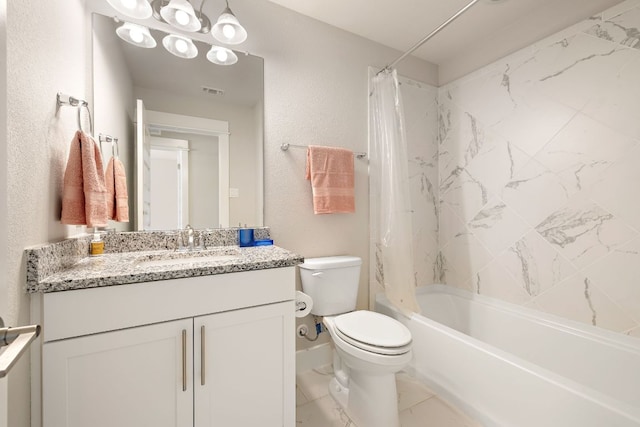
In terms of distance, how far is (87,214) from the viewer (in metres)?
0.96

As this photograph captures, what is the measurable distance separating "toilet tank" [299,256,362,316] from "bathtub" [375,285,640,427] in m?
0.42

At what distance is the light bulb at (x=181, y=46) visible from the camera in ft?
4.70

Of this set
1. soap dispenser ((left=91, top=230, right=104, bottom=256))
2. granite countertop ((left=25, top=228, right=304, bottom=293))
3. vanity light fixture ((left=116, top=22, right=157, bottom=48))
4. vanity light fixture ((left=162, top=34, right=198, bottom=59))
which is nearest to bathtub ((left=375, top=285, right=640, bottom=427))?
granite countertop ((left=25, top=228, right=304, bottom=293))

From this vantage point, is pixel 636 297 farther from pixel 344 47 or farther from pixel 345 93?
pixel 344 47

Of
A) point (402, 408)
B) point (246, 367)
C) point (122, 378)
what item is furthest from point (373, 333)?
point (122, 378)

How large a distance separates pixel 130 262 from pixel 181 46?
1165 millimetres

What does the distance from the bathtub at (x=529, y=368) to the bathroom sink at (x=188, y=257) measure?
1185 millimetres

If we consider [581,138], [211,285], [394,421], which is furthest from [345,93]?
[394,421]

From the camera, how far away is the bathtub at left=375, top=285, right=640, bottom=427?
3.34 ft

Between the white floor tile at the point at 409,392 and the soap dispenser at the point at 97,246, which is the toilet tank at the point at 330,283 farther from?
the soap dispenser at the point at 97,246

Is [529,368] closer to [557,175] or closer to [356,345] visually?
[356,345]

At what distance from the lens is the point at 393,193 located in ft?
6.00

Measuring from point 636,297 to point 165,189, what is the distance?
250 centimetres

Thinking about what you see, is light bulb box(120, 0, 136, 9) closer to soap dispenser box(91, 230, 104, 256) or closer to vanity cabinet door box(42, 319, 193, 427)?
soap dispenser box(91, 230, 104, 256)
